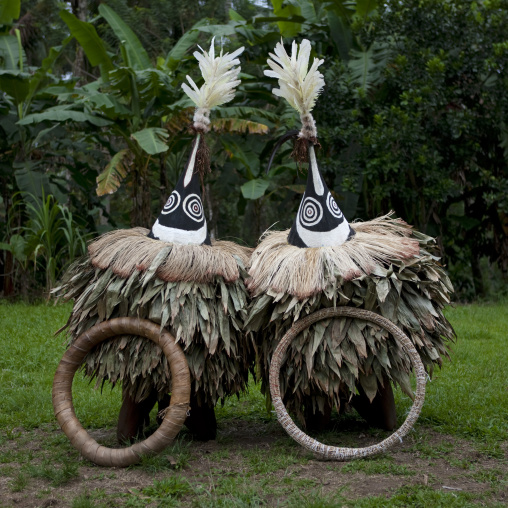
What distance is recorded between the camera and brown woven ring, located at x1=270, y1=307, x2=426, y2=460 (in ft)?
11.3

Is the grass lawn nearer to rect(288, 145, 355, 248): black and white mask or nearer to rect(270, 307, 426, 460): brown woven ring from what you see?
rect(270, 307, 426, 460): brown woven ring

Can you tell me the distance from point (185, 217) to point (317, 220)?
0.73 meters

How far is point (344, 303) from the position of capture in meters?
3.56

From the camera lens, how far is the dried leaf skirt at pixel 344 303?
→ 3.52 metres

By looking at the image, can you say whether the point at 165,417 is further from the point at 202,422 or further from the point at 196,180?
the point at 196,180

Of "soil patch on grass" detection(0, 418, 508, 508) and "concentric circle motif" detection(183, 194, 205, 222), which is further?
"concentric circle motif" detection(183, 194, 205, 222)

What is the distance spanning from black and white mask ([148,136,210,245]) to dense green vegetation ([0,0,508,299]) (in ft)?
12.4

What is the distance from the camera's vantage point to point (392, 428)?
394 centimetres

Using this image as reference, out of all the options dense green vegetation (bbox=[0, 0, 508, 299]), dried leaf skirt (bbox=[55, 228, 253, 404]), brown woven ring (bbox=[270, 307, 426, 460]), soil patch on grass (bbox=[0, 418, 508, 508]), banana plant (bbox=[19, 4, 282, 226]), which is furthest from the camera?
dense green vegetation (bbox=[0, 0, 508, 299])

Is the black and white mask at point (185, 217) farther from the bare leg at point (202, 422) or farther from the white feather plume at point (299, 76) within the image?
the bare leg at point (202, 422)

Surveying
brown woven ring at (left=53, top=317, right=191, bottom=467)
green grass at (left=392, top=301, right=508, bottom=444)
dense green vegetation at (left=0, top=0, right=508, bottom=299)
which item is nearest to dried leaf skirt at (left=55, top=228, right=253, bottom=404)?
brown woven ring at (left=53, top=317, right=191, bottom=467)

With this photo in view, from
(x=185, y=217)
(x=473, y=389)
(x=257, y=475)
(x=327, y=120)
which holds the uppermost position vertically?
(x=327, y=120)

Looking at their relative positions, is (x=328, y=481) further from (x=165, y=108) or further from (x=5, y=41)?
(x=5, y=41)

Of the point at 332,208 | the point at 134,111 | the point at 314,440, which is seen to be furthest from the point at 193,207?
the point at 134,111
